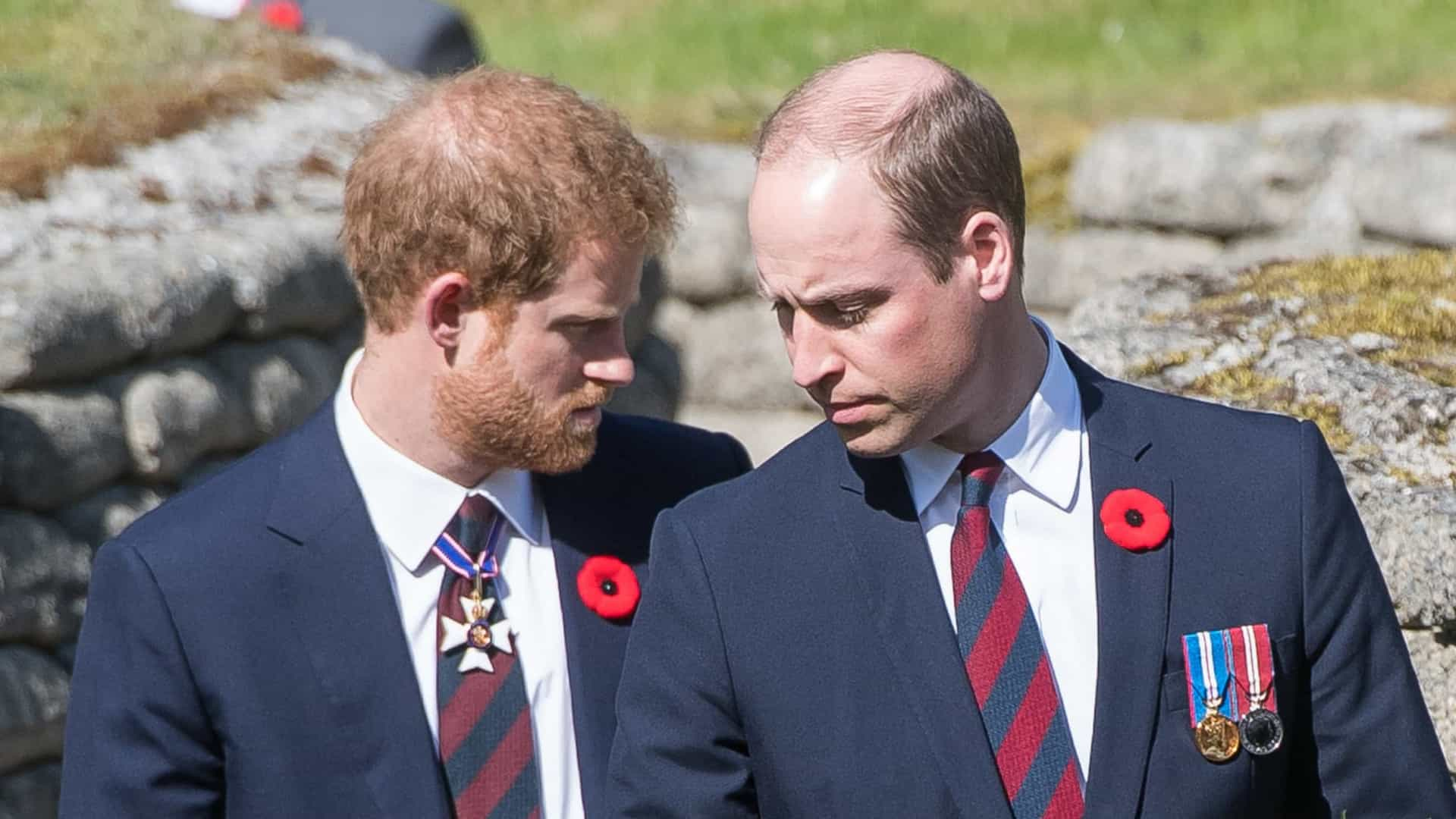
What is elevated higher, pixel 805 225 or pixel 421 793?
pixel 805 225

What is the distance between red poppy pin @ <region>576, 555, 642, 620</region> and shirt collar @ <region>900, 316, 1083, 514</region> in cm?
63

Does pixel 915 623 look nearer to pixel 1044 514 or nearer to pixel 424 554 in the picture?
pixel 1044 514

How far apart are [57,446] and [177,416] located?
420 mm

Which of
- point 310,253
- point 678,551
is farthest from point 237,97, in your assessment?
point 678,551

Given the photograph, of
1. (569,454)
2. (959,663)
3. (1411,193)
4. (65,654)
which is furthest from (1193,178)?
(959,663)

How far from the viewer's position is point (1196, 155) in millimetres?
6883

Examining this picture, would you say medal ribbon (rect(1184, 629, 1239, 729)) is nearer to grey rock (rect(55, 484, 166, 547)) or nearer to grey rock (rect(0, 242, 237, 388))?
grey rock (rect(55, 484, 166, 547))

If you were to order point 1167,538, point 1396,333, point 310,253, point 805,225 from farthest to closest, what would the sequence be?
point 310,253 → point 1396,333 → point 1167,538 → point 805,225

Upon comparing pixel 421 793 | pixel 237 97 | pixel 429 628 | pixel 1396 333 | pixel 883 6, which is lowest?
pixel 421 793

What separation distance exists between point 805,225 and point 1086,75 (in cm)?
759

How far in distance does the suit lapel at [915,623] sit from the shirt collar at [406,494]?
0.67 m

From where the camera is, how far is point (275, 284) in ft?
17.0

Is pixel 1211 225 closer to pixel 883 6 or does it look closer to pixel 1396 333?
pixel 1396 333

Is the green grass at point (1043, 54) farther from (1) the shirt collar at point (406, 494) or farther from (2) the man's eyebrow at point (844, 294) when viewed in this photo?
(2) the man's eyebrow at point (844, 294)
